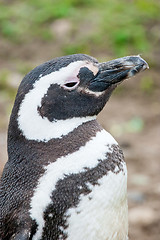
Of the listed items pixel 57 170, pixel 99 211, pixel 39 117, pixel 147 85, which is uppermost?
pixel 39 117

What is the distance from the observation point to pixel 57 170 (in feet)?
7.47

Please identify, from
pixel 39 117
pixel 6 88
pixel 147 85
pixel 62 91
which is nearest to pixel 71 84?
pixel 62 91

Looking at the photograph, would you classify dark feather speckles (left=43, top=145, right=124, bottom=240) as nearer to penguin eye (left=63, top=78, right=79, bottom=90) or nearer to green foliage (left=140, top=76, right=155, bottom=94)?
penguin eye (left=63, top=78, right=79, bottom=90)

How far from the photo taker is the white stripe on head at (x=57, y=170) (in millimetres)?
2248

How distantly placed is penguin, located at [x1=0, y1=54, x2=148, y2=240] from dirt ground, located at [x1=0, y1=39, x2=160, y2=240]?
1.39 metres

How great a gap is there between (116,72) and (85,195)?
55cm

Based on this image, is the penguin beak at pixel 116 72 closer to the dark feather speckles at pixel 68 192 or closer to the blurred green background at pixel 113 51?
the dark feather speckles at pixel 68 192

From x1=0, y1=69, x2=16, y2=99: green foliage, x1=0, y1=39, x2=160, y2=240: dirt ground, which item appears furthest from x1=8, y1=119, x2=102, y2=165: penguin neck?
x1=0, y1=69, x2=16, y2=99: green foliage

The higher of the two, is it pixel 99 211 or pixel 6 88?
pixel 99 211

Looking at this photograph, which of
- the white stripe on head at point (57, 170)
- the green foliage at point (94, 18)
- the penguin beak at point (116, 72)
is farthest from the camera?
the green foliage at point (94, 18)

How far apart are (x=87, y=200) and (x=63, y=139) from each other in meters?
0.27

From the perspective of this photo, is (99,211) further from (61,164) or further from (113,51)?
(113,51)

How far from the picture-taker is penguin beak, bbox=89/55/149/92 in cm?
241

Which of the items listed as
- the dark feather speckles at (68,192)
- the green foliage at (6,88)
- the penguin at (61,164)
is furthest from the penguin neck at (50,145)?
the green foliage at (6,88)
